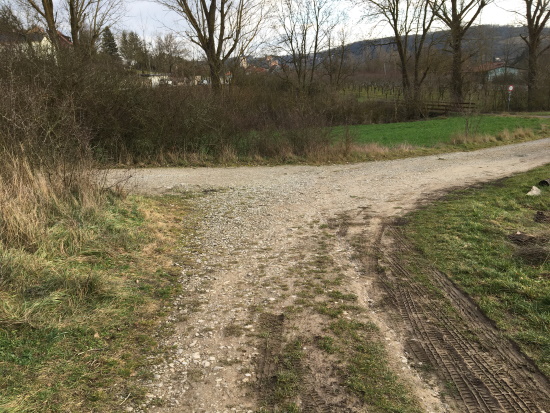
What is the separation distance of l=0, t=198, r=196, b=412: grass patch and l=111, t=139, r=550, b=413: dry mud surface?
0.98 ft

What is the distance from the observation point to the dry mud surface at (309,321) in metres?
2.92

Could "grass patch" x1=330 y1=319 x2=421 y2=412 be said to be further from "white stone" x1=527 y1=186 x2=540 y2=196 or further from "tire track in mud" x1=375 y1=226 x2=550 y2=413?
"white stone" x1=527 y1=186 x2=540 y2=196

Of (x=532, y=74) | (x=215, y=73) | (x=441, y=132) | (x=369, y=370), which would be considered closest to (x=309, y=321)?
(x=369, y=370)

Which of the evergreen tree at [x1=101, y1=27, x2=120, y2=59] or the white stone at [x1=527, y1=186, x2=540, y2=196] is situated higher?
the evergreen tree at [x1=101, y1=27, x2=120, y2=59]

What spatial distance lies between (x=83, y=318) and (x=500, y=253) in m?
5.22

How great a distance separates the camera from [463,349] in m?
3.44

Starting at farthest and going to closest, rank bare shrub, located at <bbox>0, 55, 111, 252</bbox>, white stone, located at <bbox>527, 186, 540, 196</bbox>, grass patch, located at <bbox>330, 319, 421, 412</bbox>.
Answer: white stone, located at <bbox>527, 186, 540, 196</bbox>, bare shrub, located at <bbox>0, 55, 111, 252</bbox>, grass patch, located at <bbox>330, 319, 421, 412</bbox>

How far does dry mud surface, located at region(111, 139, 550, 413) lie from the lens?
9.58 feet

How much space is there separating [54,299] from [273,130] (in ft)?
42.4

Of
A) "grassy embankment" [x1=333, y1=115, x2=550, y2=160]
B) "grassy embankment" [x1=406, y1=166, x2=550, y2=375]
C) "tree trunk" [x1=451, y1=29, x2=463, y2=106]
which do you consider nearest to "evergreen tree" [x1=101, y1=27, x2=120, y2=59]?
"grassy embankment" [x1=333, y1=115, x2=550, y2=160]

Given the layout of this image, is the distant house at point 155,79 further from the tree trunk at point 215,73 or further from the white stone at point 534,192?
the white stone at point 534,192

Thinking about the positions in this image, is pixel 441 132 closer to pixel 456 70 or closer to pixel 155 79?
pixel 456 70

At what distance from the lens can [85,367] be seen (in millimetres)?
3133

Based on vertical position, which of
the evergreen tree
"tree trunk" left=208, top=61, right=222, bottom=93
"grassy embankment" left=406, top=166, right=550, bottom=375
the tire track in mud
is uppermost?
the evergreen tree
